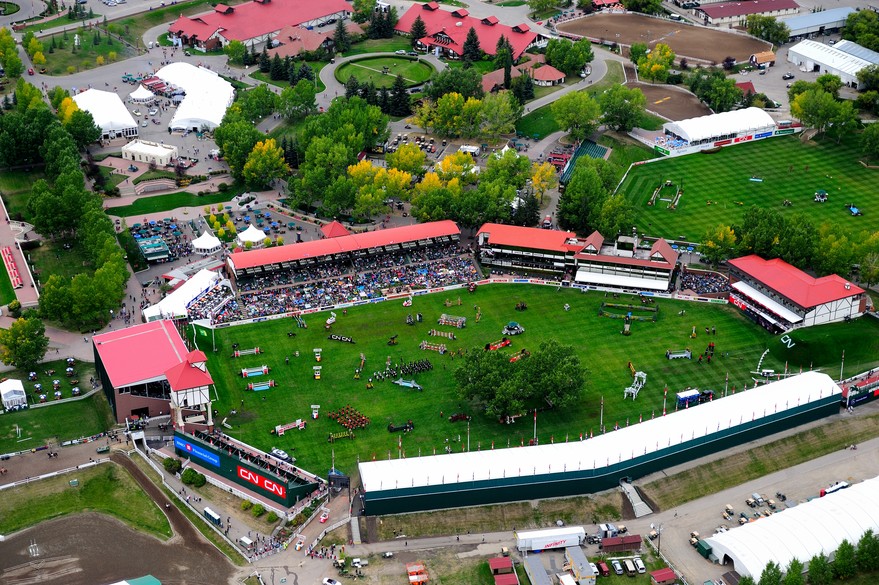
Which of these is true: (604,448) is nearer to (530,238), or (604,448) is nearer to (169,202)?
(530,238)

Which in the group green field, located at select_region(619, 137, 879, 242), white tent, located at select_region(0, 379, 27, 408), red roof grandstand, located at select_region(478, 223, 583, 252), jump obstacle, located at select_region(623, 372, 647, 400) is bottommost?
green field, located at select_region(619, 137, 879, 242)

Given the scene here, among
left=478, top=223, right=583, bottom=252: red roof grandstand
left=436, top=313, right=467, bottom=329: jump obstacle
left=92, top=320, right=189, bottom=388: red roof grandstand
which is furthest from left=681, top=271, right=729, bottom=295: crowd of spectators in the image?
left=92, top=320, right=189, bottom=388: red roof grandstand

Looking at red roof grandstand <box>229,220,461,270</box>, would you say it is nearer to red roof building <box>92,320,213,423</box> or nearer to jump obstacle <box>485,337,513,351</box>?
red roof building <box>92,320,213,423</box>

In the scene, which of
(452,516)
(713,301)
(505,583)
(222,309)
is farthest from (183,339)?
(713,301)

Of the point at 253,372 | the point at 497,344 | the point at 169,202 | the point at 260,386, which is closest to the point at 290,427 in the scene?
the point at 260,386

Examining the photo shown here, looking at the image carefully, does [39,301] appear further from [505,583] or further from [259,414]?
[505,583]
